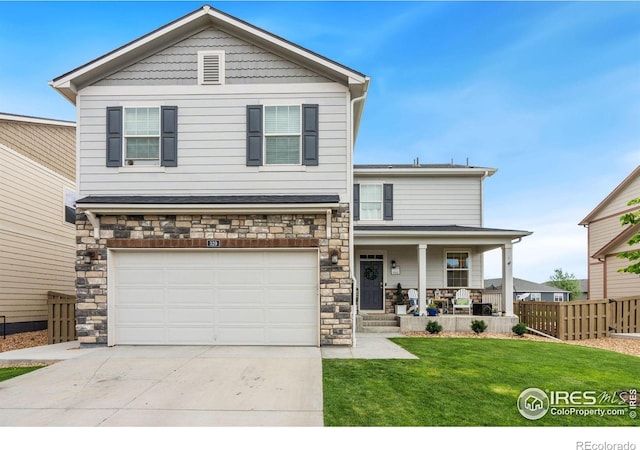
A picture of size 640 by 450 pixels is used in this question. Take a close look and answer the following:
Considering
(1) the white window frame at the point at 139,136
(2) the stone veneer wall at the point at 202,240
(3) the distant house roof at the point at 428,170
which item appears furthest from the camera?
(3) the distant house roof at the point at 428,170

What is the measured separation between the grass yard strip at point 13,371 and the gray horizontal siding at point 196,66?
21.0 ft

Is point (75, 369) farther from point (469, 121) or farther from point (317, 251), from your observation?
point (469, 121)

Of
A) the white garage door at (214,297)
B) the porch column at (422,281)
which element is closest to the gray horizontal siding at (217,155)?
the white garage door at (214,297)

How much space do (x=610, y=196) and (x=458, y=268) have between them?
1007 centimetres

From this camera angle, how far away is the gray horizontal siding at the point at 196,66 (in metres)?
8.84

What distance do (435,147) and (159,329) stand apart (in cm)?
2253

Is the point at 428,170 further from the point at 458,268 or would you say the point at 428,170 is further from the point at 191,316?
the point at 191,316

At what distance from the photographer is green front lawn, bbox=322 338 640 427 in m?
4.39

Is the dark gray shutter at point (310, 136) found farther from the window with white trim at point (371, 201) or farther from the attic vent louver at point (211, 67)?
the window with white trim at point (371, 201)

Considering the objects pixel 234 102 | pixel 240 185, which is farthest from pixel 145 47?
pixel 240 185

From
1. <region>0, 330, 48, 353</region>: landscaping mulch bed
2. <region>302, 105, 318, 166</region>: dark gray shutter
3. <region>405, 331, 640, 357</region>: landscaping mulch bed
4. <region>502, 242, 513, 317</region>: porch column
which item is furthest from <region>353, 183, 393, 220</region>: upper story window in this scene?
<region>0, 330, 48, 353</region>: landscaping mulch bed

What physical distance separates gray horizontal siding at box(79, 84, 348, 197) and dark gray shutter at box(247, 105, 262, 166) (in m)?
0.14

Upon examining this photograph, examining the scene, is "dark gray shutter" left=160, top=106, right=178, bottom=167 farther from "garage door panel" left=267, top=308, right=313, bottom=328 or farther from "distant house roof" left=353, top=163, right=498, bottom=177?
"distant house roof" left=353, top=163, right=498, bottom=177

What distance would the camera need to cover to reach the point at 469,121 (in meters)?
21.7
